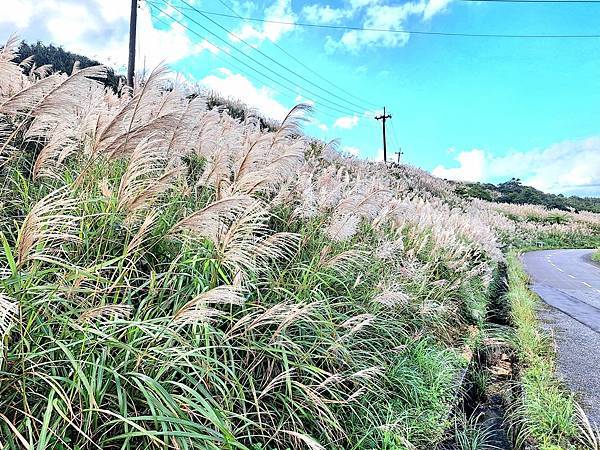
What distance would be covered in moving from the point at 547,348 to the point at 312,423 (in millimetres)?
3941

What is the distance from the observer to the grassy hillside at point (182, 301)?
1640mm

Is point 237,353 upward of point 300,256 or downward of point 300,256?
downward

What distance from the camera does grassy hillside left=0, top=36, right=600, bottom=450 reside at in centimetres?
164

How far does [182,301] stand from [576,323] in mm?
6785

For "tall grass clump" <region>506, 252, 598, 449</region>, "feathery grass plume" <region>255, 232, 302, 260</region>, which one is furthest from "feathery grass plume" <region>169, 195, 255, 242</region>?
"tall grass clump" <region>506, 252, 598, 449</region>

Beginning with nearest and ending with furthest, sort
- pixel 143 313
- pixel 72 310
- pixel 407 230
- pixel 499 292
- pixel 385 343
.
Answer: pixel 72 310 → pixel 143 313 → pixel 385 343 → pixel 407 230 → pixel 499 292

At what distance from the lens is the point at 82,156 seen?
3191 millimetres

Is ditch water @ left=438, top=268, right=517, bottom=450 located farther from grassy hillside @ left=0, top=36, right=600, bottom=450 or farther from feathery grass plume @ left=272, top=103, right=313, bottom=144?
feathery grass plume @ left=272, top=103, right=313, bottom=144

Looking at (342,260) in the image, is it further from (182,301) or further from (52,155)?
(52,155)

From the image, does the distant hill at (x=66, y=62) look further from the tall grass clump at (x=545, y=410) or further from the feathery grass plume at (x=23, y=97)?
the feathery grass plume at (x=23, y=97)

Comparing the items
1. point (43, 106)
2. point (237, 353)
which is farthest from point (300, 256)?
point (43, 106)

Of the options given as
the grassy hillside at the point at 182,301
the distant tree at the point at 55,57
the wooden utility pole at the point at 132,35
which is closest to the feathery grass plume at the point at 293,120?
the grassy hillside at the point at 182,301

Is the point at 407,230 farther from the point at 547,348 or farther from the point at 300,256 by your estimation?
the point at 300,256

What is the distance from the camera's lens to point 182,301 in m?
2.33
